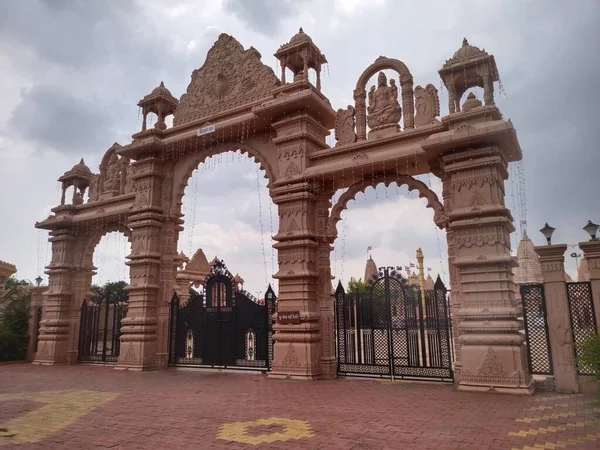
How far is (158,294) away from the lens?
13703 millimetres

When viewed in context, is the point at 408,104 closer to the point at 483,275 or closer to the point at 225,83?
the point at 483,275

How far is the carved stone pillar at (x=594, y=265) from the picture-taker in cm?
808

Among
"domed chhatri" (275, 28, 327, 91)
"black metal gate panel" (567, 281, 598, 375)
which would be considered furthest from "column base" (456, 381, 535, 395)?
"domed chhatri" (275, 28, 327, 91)

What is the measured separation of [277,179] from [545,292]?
255 inches

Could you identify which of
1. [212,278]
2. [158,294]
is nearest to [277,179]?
[212,278]

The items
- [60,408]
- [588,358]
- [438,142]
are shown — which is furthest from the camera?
[438,142]

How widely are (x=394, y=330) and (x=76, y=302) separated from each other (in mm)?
11399

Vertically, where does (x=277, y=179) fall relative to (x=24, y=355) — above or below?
above

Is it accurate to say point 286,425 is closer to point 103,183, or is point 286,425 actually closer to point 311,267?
point 311,267

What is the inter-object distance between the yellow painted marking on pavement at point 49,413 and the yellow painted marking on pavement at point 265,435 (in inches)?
83.6

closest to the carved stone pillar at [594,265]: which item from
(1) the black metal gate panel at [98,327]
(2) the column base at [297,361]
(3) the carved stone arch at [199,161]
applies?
(2) the column base at [297,361]

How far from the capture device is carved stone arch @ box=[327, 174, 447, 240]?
980 centimetres

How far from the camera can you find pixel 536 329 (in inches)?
346

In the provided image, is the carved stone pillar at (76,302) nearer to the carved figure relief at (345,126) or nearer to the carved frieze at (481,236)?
the carved figure relief at (345,126)
